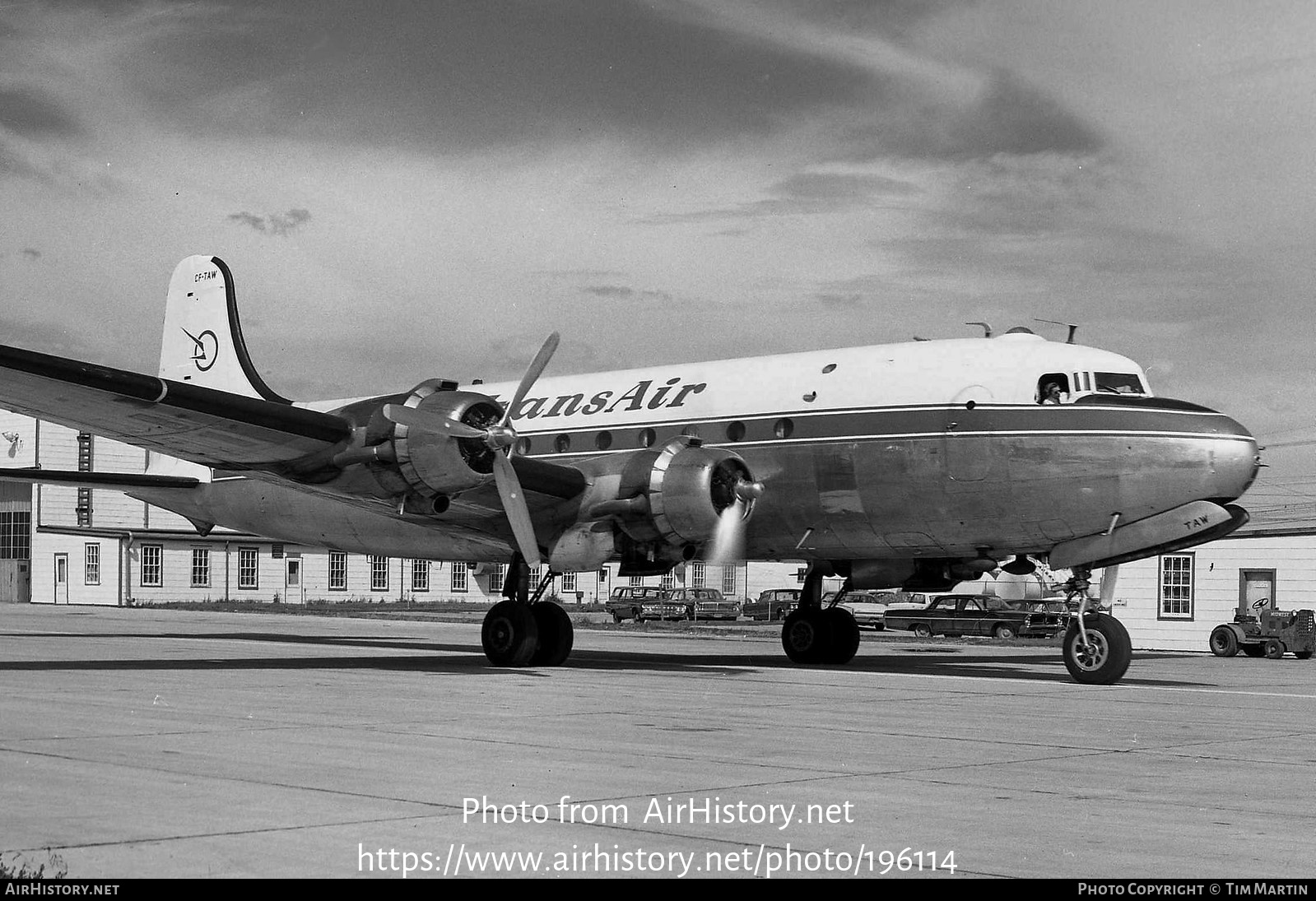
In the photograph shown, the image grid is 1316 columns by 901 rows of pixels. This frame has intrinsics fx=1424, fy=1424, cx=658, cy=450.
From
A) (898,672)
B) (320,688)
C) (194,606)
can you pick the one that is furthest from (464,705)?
(194,606)

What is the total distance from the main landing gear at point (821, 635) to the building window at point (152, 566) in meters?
42.0

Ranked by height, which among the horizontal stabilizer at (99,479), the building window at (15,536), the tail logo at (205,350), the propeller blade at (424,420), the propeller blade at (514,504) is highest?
the tail logo at (205,350)

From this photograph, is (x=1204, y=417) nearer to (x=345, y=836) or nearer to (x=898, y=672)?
(x=898, y=672)

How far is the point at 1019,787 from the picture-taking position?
875cm

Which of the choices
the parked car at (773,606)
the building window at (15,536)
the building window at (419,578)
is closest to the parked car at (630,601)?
the parked car at (773,606)

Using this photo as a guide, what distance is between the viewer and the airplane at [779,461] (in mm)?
16953

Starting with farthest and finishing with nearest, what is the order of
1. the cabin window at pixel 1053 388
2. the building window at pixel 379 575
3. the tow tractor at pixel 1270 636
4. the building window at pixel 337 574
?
1. the building window at pixel 379 575
2. the building window at pixel 337 574
3. the tow tractor at pixel 1270 636
4. the cabin window at pixel 1053 388

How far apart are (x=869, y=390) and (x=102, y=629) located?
20.5 meters

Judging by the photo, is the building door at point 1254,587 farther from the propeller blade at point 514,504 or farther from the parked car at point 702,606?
the propeller blade at point 514,504

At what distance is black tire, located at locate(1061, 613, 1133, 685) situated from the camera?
56.7 ft

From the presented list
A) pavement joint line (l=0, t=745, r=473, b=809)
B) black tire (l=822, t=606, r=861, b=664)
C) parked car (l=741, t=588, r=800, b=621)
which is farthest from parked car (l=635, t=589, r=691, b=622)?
pavement joint line (l=0, t=745, r=473, b=809)

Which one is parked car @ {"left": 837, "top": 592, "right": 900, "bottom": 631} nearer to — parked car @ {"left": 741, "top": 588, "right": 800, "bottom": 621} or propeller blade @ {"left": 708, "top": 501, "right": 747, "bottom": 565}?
parked car @ {"left": 741, "top": 588, "right": 800, "bottom": 621}

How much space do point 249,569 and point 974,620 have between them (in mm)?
33523

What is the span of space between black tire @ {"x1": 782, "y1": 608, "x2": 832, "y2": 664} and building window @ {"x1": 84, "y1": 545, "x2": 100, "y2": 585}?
4493 centimetres
